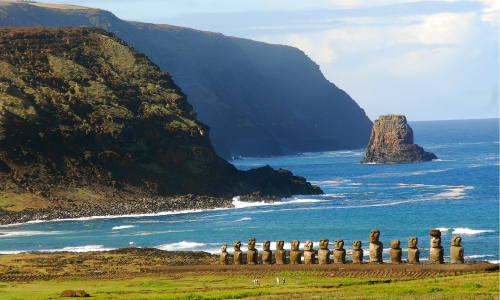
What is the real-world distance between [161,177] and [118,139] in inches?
460

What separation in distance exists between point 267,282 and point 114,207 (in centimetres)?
6794

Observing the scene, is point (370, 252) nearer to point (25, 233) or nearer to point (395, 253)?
point (395, 253)

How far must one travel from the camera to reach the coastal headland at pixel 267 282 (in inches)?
1073

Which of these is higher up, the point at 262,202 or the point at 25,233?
the point at 262,202

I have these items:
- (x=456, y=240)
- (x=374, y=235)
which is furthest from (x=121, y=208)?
(x=456, y=240)

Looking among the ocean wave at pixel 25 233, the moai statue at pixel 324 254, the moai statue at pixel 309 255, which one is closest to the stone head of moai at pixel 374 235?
the moai statue at pixel 324 254

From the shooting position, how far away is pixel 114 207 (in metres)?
97.5

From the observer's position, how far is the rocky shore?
90.1m

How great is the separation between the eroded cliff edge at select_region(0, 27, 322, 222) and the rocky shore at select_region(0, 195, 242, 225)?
17 cm

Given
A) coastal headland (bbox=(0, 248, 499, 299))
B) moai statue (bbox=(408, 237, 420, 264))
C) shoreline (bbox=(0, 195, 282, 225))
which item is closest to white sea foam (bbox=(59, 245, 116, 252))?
coastal headland (bbox=(0, 248, 499, 299))

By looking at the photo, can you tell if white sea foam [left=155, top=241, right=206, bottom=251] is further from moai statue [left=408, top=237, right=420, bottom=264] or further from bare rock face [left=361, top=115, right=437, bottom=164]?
bare rock face [left=361, top=115, right=437, bottom=164]

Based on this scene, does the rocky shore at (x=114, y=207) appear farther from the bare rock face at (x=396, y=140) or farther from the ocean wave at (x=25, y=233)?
the bare rock face at (x=396, y=140)

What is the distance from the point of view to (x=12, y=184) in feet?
324

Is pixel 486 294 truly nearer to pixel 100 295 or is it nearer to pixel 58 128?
pixel 100 295
